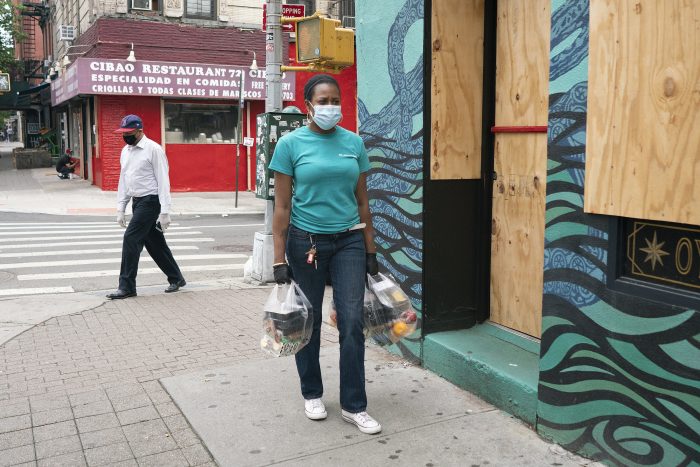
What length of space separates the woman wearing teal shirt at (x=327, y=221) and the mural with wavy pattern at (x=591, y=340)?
3.51ft

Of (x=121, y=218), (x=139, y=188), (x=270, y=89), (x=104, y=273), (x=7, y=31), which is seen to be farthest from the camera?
(x=7, y=31)

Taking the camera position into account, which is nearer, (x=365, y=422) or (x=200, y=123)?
(x=365, y=422)

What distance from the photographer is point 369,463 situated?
3693 millimetres

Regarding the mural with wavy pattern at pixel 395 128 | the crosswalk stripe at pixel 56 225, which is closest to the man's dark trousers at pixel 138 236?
the mural with wavy pattern at pixel 395 128

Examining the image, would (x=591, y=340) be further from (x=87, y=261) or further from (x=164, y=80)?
(x=164, y=80)

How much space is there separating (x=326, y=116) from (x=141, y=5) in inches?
794

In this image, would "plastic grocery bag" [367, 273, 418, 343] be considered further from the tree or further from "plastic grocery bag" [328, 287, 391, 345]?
the tree

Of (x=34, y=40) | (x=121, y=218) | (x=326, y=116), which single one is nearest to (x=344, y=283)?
(x=326, y=116)

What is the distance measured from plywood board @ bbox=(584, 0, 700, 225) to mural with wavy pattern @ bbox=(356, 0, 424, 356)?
1696mm

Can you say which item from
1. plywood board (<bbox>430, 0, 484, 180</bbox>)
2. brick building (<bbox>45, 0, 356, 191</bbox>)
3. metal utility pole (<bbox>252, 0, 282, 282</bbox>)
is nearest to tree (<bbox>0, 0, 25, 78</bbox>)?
brick building (<bbox>45, 0, 356, 191</bbox>)

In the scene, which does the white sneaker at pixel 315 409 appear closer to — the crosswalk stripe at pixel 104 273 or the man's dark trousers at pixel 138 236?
the man's dark trousers at pixel 138 236

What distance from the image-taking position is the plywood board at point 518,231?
185 inches

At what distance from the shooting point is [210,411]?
4410 mm

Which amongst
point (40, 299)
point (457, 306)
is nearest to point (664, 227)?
point (457, 306)
